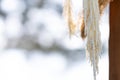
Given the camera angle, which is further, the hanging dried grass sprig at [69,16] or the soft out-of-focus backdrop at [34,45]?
the soft out-of-focus backdrop at [34,45]

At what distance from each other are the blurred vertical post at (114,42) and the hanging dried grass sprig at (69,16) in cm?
22

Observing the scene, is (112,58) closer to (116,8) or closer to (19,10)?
(116,8)

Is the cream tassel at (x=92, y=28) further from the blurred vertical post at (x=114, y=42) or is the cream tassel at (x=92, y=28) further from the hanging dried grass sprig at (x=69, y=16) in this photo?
the blurred vertical post at (x=114, y=42)

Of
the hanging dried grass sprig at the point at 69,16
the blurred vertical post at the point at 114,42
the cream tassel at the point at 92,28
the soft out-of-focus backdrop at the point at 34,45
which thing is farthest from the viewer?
the soft out-of-focus backdrop at the point at 34,45

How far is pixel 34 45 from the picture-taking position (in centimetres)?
180

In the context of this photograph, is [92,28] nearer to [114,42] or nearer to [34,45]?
[114,42]

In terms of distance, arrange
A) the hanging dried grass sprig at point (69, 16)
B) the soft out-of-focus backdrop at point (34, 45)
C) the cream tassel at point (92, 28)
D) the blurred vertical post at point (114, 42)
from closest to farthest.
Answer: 1. the cream tassel at point (92, 28)
2. the hanging dried grass sprig at point (69, 16)
3. the blurred vertical post at point (114, 42)
4. the soft out-of-focus backdrop at point (34, 45)

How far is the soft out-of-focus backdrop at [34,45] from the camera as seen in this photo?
1.75 m

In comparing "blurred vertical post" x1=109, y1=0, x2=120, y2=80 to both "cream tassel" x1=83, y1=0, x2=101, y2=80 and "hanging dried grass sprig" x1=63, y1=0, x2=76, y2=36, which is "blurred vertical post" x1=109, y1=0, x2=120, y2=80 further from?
"cream tassel" x1=83, y1=0, x2=101, y2=80

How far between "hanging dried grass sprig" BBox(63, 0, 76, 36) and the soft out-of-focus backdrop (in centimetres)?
31

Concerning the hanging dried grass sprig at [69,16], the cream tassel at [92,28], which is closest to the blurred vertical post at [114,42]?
the hanging dried grass sprig at [69,16]

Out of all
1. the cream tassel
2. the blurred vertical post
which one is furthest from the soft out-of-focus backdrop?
the cream tassel

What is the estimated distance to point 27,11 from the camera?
1.78 meters

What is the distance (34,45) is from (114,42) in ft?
1.67
